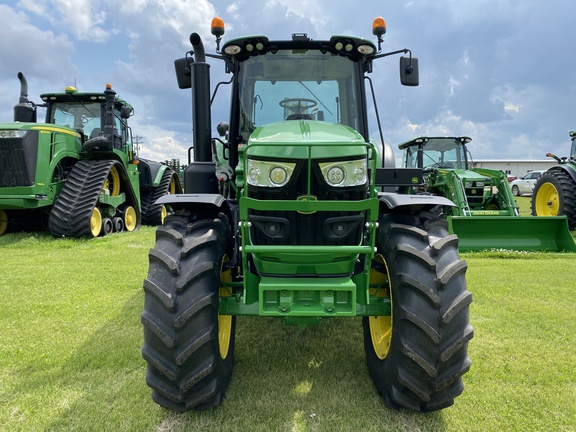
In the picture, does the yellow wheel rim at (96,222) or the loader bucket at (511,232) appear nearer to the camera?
the loader bucket at (511,232)

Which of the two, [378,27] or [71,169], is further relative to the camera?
[71,169]

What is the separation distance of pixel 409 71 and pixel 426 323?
246cm

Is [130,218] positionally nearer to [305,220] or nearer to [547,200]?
[305,220]

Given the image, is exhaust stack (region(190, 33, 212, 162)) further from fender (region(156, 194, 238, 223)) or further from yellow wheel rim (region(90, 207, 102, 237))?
yellow wheel rim (region(90, 207, 102, 237))

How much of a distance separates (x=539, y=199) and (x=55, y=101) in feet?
39.9

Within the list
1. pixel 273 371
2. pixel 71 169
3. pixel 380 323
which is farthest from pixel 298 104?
pixel 71 169

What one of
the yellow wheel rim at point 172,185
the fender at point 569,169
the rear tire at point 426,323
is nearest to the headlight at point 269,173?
the rear tire at point 426,323

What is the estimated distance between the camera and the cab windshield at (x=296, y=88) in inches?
144

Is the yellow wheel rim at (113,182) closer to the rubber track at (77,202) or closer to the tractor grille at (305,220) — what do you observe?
the rubber track at (77,202)

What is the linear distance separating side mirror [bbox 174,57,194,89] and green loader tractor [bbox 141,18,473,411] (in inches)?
47.1

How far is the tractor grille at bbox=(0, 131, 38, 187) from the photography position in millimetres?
7566

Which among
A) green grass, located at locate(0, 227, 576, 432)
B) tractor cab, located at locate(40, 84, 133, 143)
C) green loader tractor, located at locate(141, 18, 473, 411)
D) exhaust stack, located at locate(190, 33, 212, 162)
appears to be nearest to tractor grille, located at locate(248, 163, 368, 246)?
green loader tractor, located at locate(141, 18, 473, 411)

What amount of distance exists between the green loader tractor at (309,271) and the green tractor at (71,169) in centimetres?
625

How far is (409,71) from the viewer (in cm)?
374
